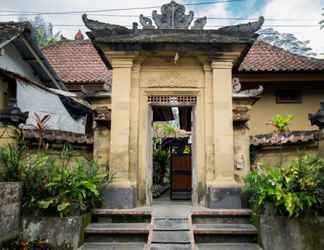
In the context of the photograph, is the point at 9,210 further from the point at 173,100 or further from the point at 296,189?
the point at 296,189

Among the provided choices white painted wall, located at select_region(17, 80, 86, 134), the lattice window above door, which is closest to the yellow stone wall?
the lattice window above door

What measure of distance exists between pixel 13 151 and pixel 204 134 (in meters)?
3.91

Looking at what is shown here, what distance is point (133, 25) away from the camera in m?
7.20

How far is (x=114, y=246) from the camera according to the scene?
5.24m

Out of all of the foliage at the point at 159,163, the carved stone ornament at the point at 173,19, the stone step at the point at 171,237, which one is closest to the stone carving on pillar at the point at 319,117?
the carved stone ornament at the point at 173,19

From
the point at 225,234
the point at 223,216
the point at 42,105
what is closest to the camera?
the point at 225,234

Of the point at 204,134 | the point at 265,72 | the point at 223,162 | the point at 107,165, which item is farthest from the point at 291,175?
the point at 265,72

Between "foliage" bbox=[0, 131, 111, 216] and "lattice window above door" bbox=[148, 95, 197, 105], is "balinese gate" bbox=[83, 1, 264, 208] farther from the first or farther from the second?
"foliage" bbox=[0, 131, 111, 216]

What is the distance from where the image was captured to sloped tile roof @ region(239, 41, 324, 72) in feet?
34.6

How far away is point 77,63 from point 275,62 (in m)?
8.31

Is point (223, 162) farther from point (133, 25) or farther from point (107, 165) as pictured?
point (133, 25)

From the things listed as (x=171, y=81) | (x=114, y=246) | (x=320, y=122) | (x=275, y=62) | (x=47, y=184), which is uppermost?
(x=275, y=62)

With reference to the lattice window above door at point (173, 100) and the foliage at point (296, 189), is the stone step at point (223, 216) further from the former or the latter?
the lattice window above door at point (173, 100)

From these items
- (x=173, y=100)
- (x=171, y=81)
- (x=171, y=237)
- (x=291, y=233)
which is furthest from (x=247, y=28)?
(x=171, y=237)
